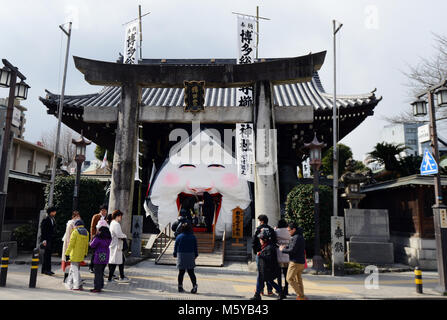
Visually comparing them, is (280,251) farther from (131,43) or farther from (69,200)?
(131,43)

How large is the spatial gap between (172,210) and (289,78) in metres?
8.09

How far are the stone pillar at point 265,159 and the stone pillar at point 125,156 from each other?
4.69 meters

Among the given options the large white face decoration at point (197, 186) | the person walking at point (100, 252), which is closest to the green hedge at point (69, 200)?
the large white face decoration at point (197, 186)

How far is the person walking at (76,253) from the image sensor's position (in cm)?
738

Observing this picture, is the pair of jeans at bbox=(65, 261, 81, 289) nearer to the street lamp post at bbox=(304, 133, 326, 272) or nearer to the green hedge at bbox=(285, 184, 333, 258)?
the street lamp post at bbox=(304, 133, 326, 272)

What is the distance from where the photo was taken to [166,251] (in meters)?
13.3

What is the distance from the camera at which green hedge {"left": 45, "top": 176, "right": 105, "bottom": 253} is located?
491 inches

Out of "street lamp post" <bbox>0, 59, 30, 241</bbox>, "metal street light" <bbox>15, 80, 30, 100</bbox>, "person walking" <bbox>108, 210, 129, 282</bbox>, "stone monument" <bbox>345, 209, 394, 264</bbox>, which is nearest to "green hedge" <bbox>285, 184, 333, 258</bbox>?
"stone monument" <bbox>345, 209, 394, 264</bbox>

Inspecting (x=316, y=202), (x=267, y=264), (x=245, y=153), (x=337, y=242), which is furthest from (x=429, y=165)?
(x=245, y=153)

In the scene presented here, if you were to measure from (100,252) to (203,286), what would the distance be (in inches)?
113

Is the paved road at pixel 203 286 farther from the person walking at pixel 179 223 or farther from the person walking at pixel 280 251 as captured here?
the person walking at pixel 179 223

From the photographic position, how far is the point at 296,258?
6.90m

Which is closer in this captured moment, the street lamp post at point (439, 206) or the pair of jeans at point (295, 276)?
the pair of jeans at point (295, 276)

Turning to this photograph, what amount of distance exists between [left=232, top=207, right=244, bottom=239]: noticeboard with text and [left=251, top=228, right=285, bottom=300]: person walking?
7.64m
